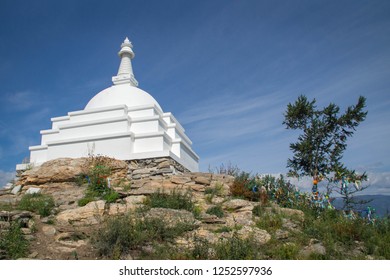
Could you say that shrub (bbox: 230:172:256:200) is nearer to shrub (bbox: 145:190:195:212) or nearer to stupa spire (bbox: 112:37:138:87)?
shrub (bbox: 145:190:195:212)

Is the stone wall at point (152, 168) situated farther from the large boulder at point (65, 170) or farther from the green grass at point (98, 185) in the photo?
the green grass at point (98, 185)

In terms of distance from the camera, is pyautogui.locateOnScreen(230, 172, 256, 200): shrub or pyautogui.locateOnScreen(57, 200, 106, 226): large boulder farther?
pyautogui.locateOnScreen(230, 172, 256, 200): shrub

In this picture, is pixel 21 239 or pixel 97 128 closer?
pixel 21 239

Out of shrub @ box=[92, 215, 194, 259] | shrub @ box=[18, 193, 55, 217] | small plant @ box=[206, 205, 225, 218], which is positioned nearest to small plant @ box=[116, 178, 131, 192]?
shrub @ box=[18, 193, 55, 217]

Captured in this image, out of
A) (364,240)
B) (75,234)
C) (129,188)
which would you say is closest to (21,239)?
(75,234)

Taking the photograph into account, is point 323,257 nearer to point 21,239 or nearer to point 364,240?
point 364,240

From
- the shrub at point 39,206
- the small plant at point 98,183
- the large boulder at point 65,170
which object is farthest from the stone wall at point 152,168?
the shrub at point 39,206

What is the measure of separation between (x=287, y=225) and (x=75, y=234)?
180 inches

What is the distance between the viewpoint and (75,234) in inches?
267

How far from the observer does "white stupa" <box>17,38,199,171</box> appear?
12.6 meters

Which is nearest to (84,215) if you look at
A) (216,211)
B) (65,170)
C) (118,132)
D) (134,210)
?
(134,210)

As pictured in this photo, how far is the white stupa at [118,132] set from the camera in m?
12.6

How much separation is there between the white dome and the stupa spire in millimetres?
392

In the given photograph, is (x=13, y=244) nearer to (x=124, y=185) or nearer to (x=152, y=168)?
(x=124, y=185)
